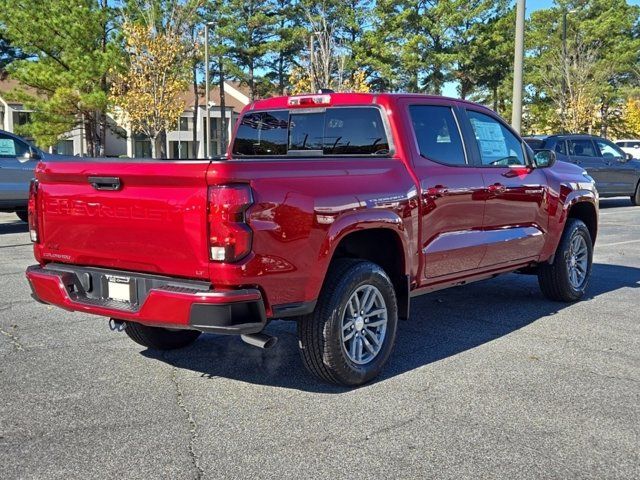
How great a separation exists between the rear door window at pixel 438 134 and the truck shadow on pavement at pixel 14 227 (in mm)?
9717

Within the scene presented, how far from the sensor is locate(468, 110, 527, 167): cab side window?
19.2 ft

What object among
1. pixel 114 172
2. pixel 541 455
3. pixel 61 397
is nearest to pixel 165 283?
pixel 114 172

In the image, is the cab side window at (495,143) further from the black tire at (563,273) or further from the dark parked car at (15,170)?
the dark parked car at (15,170)

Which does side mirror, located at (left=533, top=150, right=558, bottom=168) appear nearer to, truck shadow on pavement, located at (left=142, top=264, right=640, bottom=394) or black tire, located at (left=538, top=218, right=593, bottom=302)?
black tire, located at (left=538, top=218, right=593, bottom=302)

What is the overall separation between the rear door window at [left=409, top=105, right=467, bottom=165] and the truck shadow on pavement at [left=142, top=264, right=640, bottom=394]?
4.73 feet

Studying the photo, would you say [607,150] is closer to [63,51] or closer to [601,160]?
[601,160]

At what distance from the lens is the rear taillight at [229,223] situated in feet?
Answer: 11.8

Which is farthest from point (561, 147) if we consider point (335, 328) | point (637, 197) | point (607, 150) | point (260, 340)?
point (260, 340)

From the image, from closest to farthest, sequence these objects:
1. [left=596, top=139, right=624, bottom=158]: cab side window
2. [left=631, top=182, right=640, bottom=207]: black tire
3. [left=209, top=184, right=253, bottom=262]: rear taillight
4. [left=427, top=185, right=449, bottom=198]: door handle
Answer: [left=209, top=184, right=253, bottom=262]: rear taillight
[left=427, top=185, right=449, bottom=198]: door handle
[left=596, top=139, right=624, bottom=158]: cab side window
[left=631, top=182, right=640, bottom=207]: black tire

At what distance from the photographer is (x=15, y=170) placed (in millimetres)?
12828

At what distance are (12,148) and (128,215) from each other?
1034 cm

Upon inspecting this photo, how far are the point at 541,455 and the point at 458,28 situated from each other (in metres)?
45.6

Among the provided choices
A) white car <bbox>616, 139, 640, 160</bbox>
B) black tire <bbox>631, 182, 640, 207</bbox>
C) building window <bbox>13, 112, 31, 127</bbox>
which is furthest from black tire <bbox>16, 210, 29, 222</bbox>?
building window <bbox>13, 112, 31, 127</bbox>

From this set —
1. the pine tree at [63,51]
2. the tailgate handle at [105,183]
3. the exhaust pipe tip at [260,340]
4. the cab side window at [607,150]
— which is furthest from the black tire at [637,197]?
the pine tree at [63,51]
